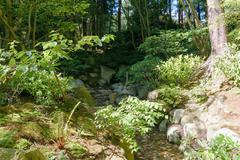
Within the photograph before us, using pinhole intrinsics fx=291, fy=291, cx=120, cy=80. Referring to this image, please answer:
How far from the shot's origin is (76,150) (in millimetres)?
3629

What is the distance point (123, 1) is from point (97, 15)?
220 cm

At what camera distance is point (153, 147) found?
532 centimetres

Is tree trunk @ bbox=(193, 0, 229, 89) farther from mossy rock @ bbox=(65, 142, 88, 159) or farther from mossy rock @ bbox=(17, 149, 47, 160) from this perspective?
mossy rock @ bbox=(17, 149, 47, 160)

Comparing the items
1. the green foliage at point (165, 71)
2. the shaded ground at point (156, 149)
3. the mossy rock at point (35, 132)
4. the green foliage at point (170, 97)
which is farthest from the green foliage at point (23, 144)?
the green foliage at point (165, 71)

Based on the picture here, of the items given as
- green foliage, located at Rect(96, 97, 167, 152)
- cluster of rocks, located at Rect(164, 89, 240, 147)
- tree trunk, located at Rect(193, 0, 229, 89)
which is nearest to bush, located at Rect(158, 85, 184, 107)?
cluster of rocks, located at Rect(164, 89, 240, 147)

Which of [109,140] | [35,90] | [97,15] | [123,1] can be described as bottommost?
[109,140]

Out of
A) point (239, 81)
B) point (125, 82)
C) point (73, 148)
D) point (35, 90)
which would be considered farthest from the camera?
point (125, 82)

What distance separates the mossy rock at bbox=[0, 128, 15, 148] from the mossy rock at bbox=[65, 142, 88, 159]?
0.66 meters

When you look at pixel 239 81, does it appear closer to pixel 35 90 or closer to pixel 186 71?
pixel 186 71

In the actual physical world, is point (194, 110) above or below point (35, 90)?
below

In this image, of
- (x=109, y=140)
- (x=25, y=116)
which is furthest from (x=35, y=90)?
(x=109, y=140)

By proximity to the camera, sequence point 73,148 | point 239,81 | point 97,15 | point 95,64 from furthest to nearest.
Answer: point 97,15 → point 95,64 → point 239,81 → point 73,148

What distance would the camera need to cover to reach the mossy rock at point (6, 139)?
3398mm

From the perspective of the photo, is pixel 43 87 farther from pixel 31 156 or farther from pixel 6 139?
pixel 31 156
